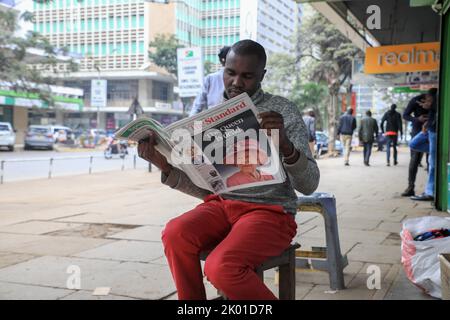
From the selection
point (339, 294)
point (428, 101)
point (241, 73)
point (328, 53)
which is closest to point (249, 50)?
point (241, 73)

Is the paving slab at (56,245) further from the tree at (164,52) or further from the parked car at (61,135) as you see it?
the parked car at (61,135)

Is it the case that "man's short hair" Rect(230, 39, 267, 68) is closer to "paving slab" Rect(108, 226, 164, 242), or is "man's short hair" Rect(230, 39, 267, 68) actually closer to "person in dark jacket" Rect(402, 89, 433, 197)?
"paving slab" Rect(108, 226, 164, 242)

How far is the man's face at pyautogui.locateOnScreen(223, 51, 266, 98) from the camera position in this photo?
2051 mm

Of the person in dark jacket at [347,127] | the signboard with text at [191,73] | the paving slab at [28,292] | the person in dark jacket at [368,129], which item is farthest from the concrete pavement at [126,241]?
the person in dark jacket at [347,127]

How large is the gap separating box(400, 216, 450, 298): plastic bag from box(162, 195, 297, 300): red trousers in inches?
44.7

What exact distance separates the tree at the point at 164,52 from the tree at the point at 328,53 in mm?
7805

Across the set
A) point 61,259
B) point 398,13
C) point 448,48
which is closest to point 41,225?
point 61,259

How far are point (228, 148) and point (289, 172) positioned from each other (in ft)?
0.85

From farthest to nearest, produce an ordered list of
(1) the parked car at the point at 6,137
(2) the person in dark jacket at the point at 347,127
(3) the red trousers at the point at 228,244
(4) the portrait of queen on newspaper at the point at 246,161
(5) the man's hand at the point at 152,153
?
(1) the parked car at the point at 6,137 → (2) the person in dark jacket at the point at 347,127 → (5) the man's hand at the point at 152,153 → (4) the portrait of queen on newspaper at the point at 246,161 → (3) the red trousers at the point at 228,244

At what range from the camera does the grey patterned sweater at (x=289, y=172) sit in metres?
1.99

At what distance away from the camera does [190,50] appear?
11.1 m

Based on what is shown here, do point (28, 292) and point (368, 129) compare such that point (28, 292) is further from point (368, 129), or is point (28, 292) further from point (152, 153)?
point (368, 129)

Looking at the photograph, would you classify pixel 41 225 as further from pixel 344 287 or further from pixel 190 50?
pixel 190 50

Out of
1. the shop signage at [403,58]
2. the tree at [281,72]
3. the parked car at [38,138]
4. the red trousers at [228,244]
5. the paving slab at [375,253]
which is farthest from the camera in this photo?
the tree at [281,72]
